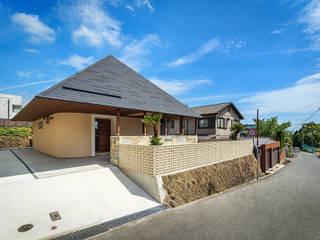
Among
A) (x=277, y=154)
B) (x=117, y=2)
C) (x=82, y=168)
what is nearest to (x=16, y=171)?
(x=82, y=168)

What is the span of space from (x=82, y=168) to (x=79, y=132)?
12.3 feet

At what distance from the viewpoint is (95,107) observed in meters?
8.84

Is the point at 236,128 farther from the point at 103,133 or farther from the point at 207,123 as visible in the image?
the point at 103,133

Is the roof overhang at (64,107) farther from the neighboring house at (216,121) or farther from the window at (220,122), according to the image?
the window at (220,122)

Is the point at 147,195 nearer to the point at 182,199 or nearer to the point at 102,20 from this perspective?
the point at 182,199

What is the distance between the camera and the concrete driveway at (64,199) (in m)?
4.01

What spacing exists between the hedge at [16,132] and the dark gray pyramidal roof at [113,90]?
18348 millimetres

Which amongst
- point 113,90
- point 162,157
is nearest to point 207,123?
point 113,90

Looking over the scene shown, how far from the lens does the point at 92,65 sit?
10.6m

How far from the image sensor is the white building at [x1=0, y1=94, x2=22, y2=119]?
32.8 m

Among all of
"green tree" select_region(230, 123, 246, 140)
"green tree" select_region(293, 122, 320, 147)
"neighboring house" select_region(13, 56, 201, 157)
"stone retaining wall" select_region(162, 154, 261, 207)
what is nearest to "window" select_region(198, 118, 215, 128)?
"green tree" select_region(230, 123, 246, 140)

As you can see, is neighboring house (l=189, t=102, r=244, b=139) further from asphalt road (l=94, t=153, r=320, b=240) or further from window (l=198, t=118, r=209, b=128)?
asphalt road (l=94, t=153, r=320, b=240)

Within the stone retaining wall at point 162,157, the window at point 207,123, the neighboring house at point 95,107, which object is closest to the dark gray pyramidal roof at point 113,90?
the neighboring house at point 95,107

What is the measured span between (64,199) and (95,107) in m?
5.07
